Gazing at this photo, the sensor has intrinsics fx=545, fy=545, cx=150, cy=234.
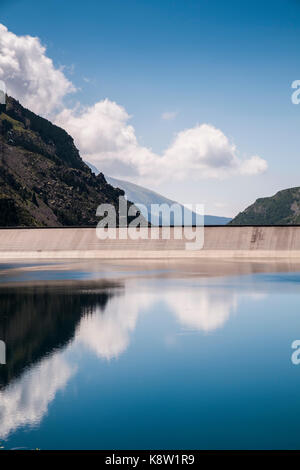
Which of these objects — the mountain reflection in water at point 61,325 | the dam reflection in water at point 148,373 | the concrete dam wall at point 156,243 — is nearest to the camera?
the dam reflection in water at point 148,373

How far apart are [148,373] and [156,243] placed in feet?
231

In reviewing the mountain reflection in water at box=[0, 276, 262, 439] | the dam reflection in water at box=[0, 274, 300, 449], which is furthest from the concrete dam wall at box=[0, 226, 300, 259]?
the dam reflection in water at box=[0, 274, 300, 449]

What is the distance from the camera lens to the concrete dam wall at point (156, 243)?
83625mm

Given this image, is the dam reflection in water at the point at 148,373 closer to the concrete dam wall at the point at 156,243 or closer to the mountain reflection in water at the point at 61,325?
the mountain reflection in water at the point at 61,325

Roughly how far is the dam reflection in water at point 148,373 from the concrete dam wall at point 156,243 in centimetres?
4847

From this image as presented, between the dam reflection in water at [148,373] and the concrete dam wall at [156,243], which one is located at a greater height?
the concrete dam wall at [156,243]

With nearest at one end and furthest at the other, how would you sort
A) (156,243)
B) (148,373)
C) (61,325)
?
(148,373) → (61,325) → (156,243)

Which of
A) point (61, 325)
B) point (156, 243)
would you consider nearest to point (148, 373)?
point (61, 325)

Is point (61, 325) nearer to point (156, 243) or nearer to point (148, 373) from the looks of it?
point (148, 373)

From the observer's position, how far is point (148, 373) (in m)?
18.9

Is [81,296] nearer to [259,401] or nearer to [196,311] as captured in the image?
[196,311]

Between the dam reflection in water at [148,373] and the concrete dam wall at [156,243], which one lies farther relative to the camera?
the concrete dam wall at [156,243]

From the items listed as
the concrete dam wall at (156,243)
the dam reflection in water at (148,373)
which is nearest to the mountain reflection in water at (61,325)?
the dam reflection in water at (148,373)

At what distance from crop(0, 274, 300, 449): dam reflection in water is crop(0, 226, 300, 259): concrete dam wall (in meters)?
48.5
